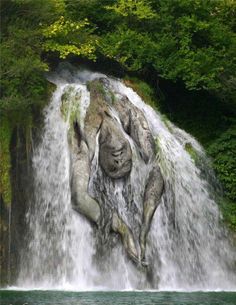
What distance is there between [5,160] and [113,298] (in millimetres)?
4601

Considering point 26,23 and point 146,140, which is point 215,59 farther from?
point 26,23

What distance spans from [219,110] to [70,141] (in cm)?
589

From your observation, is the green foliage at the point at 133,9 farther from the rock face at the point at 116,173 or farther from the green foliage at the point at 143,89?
the rock face at the point at 116,173

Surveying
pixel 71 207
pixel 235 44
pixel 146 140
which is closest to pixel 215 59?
pixel 235 44

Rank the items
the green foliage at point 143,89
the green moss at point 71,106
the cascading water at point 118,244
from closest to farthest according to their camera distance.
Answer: the cascading water at point 118,244
the green moss at point 71,106
the green foliage at point 143,89

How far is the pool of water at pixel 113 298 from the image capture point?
9745 millimetres

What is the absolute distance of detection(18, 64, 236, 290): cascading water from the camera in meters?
12.6

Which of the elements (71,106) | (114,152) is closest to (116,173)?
(114,152)

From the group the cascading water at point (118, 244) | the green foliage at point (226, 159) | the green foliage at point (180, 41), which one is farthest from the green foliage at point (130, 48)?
the green foliage at point (226, 159)

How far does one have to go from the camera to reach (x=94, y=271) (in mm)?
12586

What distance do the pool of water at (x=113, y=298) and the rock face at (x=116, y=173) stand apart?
153 cm

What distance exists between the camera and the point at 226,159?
1564 centimetres

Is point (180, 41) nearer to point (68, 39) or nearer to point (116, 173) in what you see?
point (68, 39)

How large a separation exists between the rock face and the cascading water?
0.16 metres
